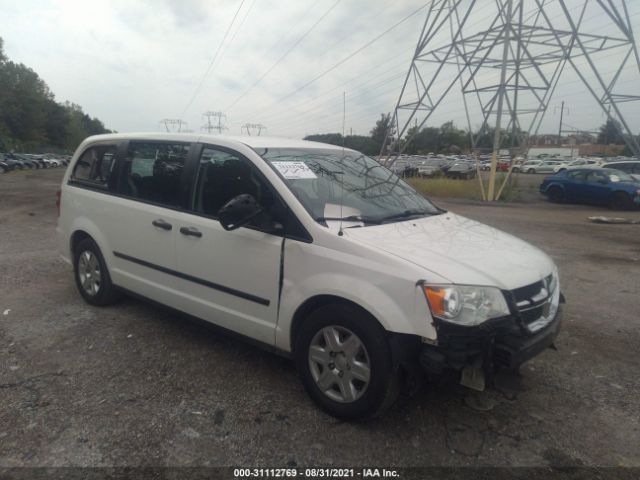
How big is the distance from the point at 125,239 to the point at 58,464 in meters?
2.18

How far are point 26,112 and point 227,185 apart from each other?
80.0m

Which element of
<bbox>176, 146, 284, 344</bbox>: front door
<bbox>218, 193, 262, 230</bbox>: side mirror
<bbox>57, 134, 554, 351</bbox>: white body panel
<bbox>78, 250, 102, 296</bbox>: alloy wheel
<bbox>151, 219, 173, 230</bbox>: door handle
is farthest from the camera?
<bbox>78, 250, 102, 296</bbox>: alloy wheel

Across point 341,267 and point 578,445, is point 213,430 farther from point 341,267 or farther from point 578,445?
point 578,445

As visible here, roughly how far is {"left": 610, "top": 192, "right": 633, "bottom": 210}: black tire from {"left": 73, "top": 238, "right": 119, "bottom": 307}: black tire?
16702 millimetres

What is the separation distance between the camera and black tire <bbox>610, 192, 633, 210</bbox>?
52.5ft

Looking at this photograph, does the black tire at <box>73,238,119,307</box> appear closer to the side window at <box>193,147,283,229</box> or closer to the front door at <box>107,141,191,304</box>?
the front door at <box>107,141,191,304</box>

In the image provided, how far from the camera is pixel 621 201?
16234 millimetres

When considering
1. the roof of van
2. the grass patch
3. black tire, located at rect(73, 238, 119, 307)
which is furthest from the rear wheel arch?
the grass patch

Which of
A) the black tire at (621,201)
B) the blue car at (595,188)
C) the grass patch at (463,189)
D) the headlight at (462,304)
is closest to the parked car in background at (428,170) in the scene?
the grass patch at (463,189)

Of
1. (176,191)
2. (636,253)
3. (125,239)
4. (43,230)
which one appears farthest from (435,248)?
(43,230)

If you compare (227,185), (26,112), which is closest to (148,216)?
(227,185)

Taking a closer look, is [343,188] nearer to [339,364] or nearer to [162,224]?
[339,364]

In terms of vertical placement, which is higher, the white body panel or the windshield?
the windshield

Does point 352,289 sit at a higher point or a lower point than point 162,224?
lower
